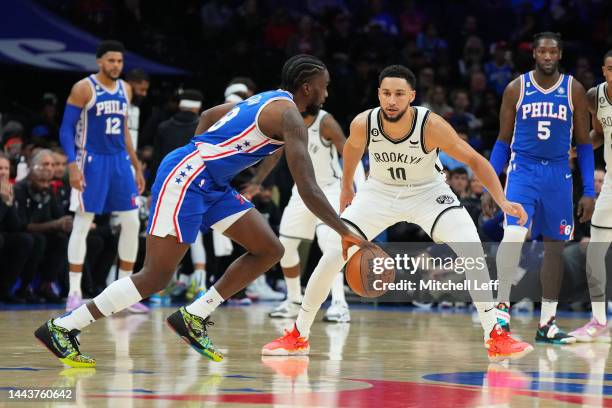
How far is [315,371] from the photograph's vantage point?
6.55 meters

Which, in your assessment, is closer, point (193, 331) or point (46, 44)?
point (193, 331)

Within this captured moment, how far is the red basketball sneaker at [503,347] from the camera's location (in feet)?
23.4

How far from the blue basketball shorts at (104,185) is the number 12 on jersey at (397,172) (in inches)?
157

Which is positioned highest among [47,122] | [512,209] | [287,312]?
[47,122]

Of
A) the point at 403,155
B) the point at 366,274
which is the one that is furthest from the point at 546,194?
the point at 366,274

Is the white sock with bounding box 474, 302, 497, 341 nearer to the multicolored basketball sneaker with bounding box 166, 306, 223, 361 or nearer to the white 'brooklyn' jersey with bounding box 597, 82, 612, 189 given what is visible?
the multicolored basketball sneaker with bounding box 166, 306, 223, 361

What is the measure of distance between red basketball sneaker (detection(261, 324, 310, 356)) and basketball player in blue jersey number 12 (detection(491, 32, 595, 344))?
2006 mm

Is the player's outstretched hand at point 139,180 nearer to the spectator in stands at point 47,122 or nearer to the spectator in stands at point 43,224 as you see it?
the spectator in stands at point 43,224

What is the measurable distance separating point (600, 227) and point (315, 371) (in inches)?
139

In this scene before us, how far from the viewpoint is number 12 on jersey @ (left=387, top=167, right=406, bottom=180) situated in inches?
290

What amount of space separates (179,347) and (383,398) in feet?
8.82

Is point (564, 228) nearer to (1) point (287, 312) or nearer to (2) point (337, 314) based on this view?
(2) point (337, 314)

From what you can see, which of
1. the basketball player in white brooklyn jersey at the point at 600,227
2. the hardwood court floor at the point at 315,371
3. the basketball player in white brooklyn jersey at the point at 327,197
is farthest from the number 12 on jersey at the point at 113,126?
the basketball player in white brooklyn jersey at the point at 600,227

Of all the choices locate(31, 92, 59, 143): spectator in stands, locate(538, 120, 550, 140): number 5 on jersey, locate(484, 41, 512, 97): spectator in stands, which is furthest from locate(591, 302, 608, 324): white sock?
locate(484, 41, 512, 97): spectator in stands
